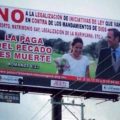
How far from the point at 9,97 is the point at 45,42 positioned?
290 cm

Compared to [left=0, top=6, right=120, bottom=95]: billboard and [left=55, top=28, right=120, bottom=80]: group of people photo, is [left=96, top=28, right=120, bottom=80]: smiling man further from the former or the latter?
[left=0, top=6, right=120, bottom=95]: billboard

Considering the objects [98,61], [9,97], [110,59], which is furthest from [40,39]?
[110,59]

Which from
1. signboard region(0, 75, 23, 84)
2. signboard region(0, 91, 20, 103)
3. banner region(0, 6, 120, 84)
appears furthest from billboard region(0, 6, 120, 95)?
signboard region(0, 91, 20, 103)

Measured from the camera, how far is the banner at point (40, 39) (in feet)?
86.8

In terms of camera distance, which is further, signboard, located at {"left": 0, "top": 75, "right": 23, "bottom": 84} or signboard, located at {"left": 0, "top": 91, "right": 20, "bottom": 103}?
signboard, located at {"left": 0, "top": 75, "right": 23, "bottom": 84}

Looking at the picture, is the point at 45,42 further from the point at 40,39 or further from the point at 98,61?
the point at 98,61

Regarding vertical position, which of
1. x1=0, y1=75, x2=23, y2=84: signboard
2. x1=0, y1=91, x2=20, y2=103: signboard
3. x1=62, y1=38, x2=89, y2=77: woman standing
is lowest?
x1=0, y1=91, x2=20, y2=103: signboard

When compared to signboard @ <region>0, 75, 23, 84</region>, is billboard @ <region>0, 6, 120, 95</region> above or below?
above

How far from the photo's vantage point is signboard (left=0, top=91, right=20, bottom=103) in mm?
25727

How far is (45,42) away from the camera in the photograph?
2712cm

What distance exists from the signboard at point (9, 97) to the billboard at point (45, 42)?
0.85 meters

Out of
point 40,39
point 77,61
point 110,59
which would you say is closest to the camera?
point 40,39

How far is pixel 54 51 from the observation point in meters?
27.2

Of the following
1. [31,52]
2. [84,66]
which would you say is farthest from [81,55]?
[31,52]
